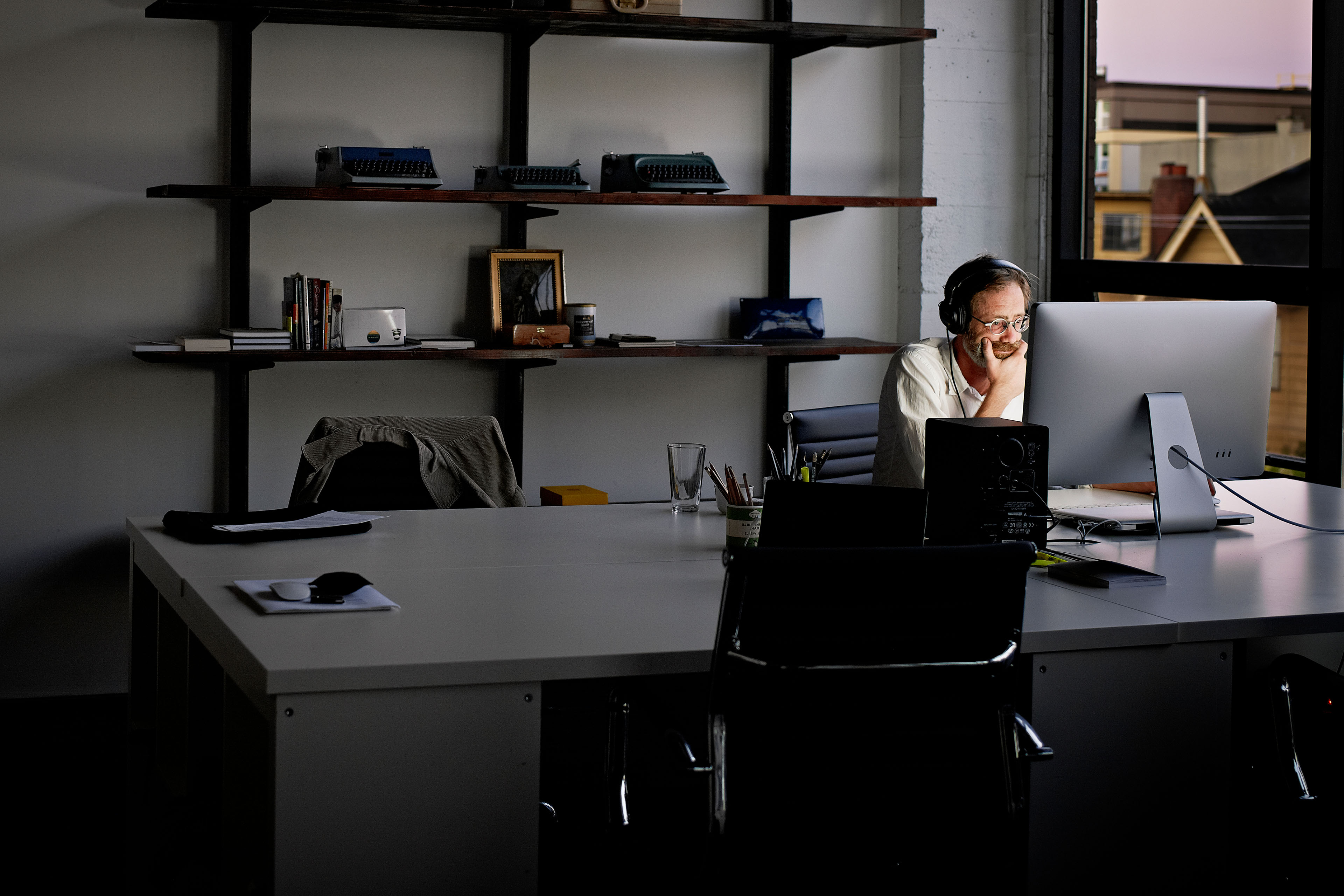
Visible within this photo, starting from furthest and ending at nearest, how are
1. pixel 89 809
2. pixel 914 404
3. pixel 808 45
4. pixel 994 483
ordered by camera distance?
1. pixel 808 45
2. pixel 89 809
3. pixel 914 404
4. pixel 994 483

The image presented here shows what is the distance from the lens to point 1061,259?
4582 mm

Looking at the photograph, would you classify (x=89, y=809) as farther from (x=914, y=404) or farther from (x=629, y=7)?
(x=629, y=7)

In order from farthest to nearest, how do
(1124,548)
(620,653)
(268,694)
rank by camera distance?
1. (1124,548)
2. (620,653)
3. (268,694)

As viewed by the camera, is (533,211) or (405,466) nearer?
(405,466)

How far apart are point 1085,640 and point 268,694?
1078 millimetres

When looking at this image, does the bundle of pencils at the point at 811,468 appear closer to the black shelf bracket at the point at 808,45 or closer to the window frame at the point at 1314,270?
the window frame at the point at 1314,270

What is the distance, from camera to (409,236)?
4.15m

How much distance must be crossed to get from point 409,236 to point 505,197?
404 millimetres

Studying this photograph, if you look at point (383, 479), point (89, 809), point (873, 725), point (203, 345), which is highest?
point (203, 345)

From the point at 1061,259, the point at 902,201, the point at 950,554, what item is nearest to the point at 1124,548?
the point at 950,554

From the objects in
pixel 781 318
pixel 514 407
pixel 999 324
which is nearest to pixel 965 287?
pixel 999 324

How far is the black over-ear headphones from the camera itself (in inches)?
119

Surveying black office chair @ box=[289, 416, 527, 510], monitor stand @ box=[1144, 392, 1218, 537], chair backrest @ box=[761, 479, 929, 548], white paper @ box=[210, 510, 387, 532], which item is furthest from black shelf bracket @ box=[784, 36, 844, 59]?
chair backrest @ box=[761, 479, 929, 548]

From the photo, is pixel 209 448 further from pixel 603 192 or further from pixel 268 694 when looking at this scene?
pixel 268 694
